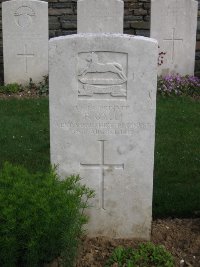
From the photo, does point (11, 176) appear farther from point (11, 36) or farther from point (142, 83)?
point (11, 36)

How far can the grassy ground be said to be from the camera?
455cm

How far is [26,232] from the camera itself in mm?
2898

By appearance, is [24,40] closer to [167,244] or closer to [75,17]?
[75,17]

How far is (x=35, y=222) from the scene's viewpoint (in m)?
2.89

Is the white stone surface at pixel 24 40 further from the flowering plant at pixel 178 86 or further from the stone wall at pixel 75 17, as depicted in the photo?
the flowering plant at pixel 178 86

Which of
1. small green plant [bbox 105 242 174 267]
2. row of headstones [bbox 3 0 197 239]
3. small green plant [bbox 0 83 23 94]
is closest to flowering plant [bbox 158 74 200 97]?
small green plant [bbox 0 83 23 94]

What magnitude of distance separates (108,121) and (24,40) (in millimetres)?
5785

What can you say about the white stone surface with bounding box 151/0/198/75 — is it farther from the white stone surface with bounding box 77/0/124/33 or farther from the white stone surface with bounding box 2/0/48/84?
the white stone surface with bounding box 2/0/48/84

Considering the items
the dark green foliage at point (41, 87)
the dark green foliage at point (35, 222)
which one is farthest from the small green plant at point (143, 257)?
the dark green foliage at point (41, 87)

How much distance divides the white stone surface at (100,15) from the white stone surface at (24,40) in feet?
2.15

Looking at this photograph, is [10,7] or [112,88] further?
[10,7]

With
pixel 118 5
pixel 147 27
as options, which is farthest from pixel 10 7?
pixel 147 27

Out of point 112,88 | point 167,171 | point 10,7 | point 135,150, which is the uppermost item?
point 10,7

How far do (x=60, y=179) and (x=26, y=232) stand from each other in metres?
0.77
